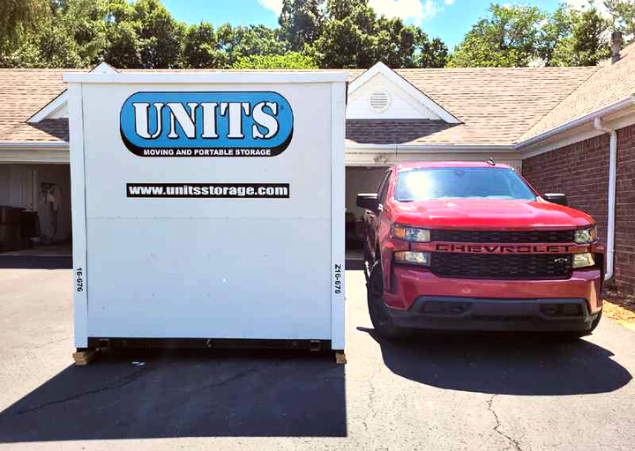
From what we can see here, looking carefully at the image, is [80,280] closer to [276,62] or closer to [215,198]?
[215,198]

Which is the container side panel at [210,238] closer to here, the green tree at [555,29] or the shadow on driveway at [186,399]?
the shadow on driveway at [186,399]

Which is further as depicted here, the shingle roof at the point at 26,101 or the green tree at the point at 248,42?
the green tree at the point at 248,42

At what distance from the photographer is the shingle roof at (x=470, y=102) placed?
1404 centimetres

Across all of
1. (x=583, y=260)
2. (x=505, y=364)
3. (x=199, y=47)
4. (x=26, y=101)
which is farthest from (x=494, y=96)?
(x=199, y=47)

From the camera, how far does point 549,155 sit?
11.6m

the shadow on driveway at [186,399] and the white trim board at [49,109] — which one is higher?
the white trim board at [49,109]

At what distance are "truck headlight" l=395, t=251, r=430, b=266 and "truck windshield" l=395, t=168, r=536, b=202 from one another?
1.05m

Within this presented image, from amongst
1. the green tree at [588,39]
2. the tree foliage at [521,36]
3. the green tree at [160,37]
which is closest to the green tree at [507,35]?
the tree foliage at [521,36]

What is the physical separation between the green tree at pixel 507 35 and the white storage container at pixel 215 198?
46447 mm

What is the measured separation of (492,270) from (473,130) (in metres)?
10.5

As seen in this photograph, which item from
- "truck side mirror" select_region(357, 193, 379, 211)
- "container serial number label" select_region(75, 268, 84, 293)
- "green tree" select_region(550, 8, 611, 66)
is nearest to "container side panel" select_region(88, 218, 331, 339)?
"container serial number label" select_region(75, 268, 84, 293)

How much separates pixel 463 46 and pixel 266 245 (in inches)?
1982

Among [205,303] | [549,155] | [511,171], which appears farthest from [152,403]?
[549,155]

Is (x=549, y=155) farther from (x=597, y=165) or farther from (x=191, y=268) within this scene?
(x=191, y=268)
